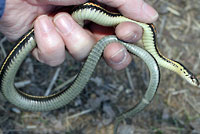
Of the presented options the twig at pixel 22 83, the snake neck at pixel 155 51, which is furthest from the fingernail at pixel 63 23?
the twig at pixel 22 83

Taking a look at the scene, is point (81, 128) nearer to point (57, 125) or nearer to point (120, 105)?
point (57, 125)

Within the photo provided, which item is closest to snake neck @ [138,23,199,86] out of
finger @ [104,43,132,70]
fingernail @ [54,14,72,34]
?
finger @ [104,43,132,70]

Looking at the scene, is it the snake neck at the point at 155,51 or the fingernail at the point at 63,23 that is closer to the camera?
the fingernail at the point at 63,23

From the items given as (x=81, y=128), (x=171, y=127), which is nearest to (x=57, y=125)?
(x=81, y=128)

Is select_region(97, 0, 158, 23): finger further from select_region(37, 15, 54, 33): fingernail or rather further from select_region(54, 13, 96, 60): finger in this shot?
select_region(37, 15, 54, 33): fingernail

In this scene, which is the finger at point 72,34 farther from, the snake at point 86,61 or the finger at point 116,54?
the finger at point 116,54

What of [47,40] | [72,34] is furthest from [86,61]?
[47,40]

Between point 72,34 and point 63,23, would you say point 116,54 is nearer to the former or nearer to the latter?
point 72,34
